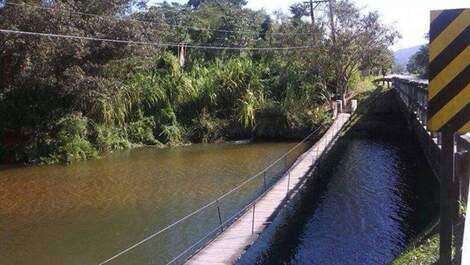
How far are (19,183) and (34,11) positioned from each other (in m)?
6.56

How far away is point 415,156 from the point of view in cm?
2116

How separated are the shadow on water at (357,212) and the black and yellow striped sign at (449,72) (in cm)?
752

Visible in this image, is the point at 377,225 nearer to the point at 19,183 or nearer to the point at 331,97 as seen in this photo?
the point at 19,183

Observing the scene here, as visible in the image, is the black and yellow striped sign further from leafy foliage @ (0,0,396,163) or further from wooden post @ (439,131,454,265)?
leafy foliage @ (0,0,396,163)

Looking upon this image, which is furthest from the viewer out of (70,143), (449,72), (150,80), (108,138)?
(150,80)

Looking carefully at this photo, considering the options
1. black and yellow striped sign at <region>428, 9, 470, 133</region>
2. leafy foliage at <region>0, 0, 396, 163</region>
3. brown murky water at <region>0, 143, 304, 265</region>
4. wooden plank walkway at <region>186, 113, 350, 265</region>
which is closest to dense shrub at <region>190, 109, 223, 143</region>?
leafy foliage at <region>0, 0, 396, 163</region>

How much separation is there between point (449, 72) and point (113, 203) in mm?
13347

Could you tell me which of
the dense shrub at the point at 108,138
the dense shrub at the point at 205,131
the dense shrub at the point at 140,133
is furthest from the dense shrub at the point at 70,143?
the dense shrub at the point at 205,131

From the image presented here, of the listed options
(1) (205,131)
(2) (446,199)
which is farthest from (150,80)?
(2) (446,199)

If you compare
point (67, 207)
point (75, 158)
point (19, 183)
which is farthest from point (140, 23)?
point (67, 207)

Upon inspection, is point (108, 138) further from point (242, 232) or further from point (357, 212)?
point (242, 232)

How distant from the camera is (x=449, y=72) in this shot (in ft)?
11.8

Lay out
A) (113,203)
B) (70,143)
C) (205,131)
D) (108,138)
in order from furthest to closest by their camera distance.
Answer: (205,131)
(108,138)
(70,143)
(113,203)

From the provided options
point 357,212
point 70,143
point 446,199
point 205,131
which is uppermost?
point 446,199
